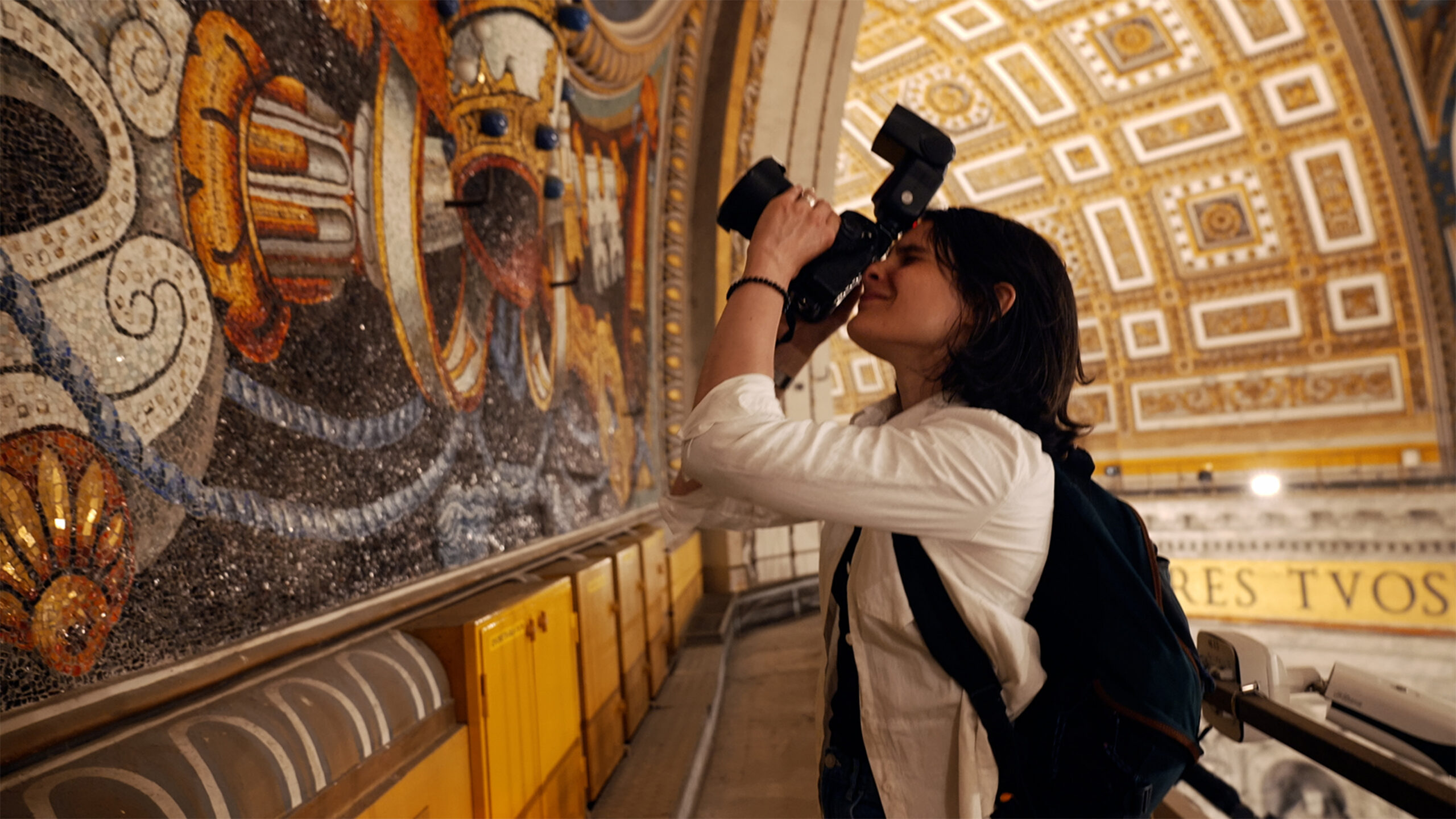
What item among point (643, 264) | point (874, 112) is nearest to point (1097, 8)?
point (874, 112)

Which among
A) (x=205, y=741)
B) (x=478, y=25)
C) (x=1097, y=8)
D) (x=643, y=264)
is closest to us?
(x=205, y=741)

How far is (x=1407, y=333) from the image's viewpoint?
8.33 m

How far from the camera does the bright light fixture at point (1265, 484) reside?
7.80 meters

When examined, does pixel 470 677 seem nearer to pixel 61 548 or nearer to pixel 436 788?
pixel 436 788

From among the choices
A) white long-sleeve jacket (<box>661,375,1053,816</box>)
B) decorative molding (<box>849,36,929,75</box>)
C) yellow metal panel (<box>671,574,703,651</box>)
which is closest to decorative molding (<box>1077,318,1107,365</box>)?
decorative molding (<box>849,36,929,75</box>)

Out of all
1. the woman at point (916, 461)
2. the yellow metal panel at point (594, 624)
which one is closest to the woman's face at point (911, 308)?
the woman at point (916, 461)

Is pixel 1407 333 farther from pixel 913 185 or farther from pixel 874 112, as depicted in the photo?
pixel 913 185

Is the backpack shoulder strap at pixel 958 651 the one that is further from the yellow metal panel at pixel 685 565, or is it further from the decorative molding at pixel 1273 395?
the decorative molding at pixel 1273 395

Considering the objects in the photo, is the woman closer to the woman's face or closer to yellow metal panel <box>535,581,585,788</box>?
the woman's face

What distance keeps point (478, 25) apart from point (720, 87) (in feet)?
6.88

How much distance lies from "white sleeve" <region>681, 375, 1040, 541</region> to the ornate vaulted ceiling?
7779 mm

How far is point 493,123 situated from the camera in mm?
1689

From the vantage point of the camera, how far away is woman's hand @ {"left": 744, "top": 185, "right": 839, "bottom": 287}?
908mm

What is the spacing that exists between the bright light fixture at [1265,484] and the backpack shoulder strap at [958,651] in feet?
28.1
